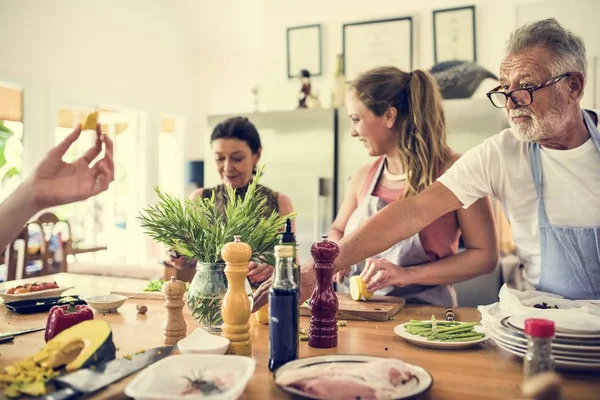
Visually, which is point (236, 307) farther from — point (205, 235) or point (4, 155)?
point (4, 155)

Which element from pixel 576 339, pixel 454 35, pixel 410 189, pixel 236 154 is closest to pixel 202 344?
pixel 576 339

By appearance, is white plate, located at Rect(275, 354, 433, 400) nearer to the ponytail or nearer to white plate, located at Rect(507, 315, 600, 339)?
white plate, located at Rect(507, 315, 600, 339)

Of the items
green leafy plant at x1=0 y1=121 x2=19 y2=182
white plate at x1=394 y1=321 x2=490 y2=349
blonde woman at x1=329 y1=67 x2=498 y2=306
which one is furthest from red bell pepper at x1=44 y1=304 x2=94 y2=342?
green leafy plant at x1=0 y1=121 x2=19 y2=182

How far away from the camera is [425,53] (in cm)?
471

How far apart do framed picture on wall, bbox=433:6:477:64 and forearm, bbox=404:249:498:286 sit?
118 inches

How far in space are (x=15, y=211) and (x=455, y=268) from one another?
4.52ft

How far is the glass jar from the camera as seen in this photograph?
132 cm

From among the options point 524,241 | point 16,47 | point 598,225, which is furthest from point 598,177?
point 16,47

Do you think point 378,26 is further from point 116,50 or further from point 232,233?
point 232,233

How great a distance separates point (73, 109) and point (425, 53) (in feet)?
11.1

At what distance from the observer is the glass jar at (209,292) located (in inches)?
52.0

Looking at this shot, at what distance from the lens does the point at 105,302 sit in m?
1.66

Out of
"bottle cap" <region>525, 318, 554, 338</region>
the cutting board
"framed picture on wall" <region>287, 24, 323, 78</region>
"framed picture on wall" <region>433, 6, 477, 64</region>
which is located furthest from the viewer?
"framed picture on wall" <region>287, 24, 323, 78</region>

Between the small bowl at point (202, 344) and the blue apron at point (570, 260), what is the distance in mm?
1001
